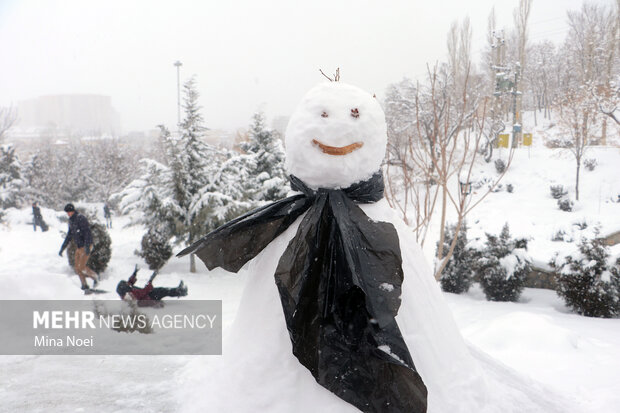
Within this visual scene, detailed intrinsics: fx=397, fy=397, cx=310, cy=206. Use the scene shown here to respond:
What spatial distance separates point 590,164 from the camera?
19016mm

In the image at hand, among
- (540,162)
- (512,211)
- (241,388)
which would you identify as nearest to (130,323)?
(241,388)

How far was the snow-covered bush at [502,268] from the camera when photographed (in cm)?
761

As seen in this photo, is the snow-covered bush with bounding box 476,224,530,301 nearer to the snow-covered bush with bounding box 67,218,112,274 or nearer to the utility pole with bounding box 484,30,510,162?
the snow-covered bush with bounding box 67,218,112,274

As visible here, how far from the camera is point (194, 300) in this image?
25.5 feet

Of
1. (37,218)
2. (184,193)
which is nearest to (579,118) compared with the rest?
(184,193)

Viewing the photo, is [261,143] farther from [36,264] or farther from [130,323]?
[130,323]

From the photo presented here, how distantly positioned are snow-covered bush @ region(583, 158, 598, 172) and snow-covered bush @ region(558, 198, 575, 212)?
4.69 meters

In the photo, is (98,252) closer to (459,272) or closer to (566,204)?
(459,272)

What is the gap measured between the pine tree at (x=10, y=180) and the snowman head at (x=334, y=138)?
2257 cm

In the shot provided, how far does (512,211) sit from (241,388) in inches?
648

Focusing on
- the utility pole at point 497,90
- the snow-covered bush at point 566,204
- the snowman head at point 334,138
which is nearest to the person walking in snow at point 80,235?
the snowman head at point 334,138

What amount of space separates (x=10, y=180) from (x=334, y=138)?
25.1 meters

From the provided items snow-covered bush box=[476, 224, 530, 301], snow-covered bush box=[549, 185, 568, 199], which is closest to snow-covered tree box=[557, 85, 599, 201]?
snow-covered bush box=[549, 185, 568, 199]

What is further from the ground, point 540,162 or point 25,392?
point 540,162
